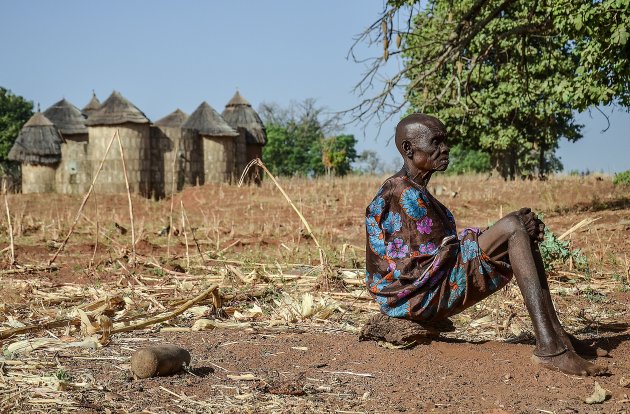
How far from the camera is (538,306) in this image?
3742 millimetres

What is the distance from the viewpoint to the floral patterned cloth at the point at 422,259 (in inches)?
155

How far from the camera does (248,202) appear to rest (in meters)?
18.7

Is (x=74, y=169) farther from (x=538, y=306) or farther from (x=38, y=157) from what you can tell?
(x=538, y=306)

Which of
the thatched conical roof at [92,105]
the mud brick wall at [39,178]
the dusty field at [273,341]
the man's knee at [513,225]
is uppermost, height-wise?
the thatched conical roof at [92,105]

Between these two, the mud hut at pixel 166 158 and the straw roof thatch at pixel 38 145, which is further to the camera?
the straw roof thatch at pixel 38 145

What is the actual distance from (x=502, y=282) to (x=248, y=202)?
15.0 m

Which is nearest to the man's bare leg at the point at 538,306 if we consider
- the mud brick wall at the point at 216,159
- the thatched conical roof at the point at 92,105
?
the mud brick wall at the point at 216,159

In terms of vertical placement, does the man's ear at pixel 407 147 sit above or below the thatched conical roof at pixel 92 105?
below

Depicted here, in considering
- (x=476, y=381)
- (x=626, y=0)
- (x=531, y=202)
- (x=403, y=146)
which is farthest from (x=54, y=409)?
(x=531, y=202)

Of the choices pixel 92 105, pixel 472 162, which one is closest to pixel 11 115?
pixel 92 105

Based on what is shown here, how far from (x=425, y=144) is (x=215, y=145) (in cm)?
1961

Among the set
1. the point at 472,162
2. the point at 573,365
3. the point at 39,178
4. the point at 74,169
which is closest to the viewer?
the point at 573,365

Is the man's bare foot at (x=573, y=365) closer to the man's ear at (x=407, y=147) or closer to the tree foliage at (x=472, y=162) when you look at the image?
the man's ear at (x=407, y=147)

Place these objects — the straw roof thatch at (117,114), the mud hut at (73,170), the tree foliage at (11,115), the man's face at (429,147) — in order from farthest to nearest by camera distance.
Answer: the tree foliage at (11,115), the mud hut at (73,170), the straw roof thatch at (117,114), the man's face at (429,147)
